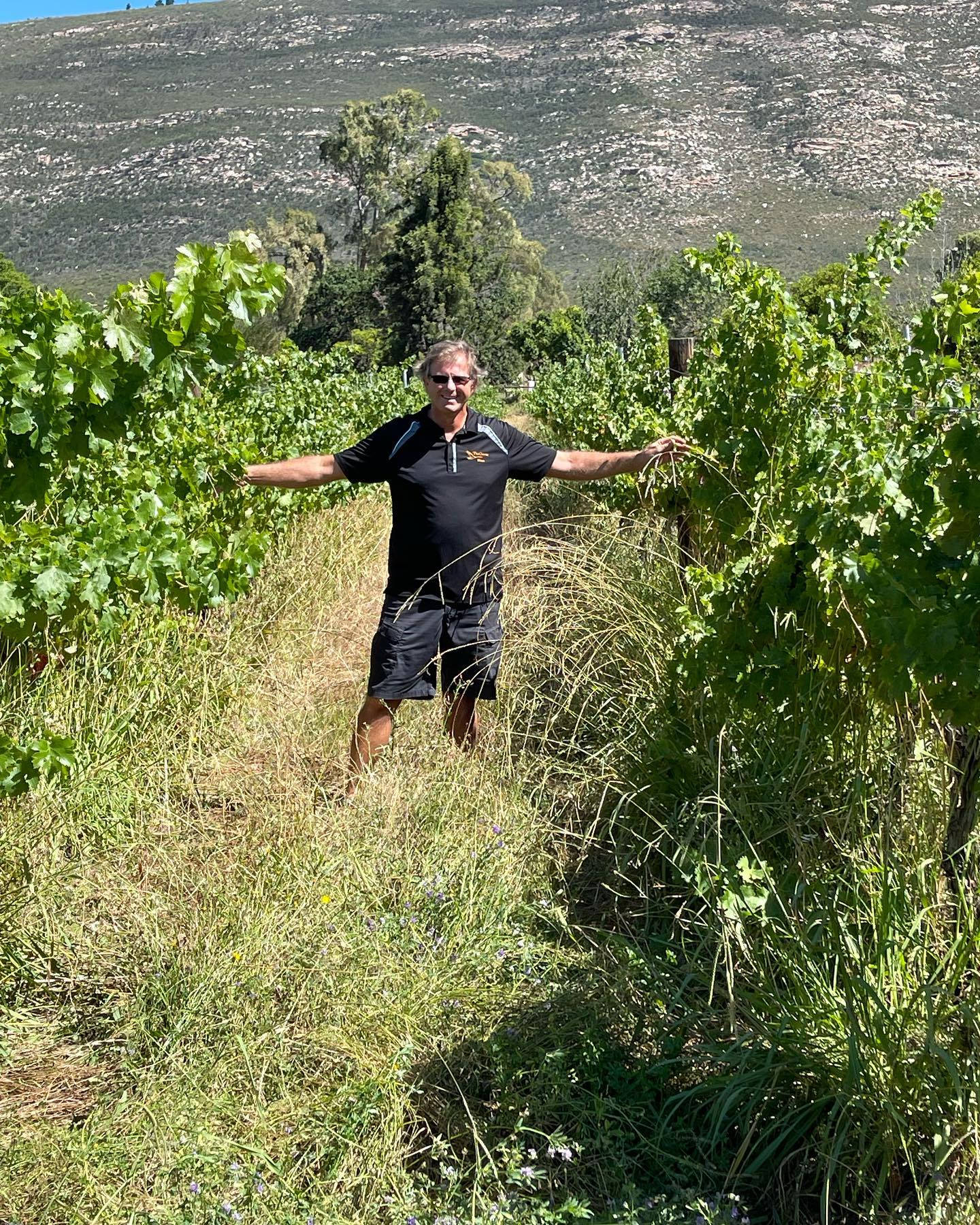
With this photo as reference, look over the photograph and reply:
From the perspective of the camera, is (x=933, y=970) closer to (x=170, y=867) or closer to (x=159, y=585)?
(x=170, y=867)

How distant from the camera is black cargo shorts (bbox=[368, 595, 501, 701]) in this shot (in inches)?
166

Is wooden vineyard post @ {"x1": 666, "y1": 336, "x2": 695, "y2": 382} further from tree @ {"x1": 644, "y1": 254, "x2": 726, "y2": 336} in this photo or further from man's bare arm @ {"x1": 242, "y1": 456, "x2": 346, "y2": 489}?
tree @ {"x1": 644, "y1": 254, "x2": 726, "y2": 336}

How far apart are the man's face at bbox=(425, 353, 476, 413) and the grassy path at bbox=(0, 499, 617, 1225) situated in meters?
1.12

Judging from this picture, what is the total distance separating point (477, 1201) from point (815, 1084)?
28.8 inches

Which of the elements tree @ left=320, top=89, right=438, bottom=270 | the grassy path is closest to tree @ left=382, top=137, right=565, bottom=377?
tree @ left=320, top=89, right=438, bottom=270

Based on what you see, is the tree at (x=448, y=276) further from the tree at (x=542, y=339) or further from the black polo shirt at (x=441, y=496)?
the black polo shirt at (x=441, y=496)

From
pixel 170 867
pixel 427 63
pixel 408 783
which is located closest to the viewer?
pixel 170 867

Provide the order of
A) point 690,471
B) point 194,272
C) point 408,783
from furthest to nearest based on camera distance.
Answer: point 690,471 → point 408,783 → point 194,272

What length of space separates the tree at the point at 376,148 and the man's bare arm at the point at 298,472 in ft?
178

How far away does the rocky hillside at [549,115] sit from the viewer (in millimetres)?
71750

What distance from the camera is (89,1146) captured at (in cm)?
253

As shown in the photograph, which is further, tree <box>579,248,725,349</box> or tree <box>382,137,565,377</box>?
tree <box>579,248,725,349</box>

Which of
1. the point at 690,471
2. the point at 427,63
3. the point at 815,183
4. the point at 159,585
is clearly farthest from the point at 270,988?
the point at 427,63

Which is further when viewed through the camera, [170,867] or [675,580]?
[675,580]
